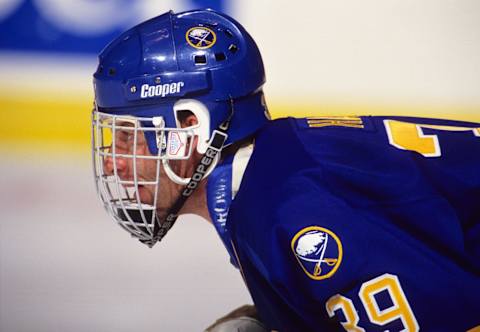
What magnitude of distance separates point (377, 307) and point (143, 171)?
486 millimetres

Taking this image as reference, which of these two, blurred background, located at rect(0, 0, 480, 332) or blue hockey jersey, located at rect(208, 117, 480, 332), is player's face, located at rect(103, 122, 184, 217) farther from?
blurred background, located at rect(0, 0, 480, 332)

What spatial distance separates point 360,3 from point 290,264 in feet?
3.88

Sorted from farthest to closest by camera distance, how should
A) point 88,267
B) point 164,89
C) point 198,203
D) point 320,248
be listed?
point 88,267 < point 198,203 < point 164,89 < point 320,248

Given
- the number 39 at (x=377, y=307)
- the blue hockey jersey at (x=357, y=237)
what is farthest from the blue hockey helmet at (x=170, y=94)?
the number 39 at (x=377, y=307)

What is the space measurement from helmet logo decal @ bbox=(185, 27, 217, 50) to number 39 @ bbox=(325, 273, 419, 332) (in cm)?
49

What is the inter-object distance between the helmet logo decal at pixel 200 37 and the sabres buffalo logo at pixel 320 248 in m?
0.40

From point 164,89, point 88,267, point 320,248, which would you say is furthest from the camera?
point 88,267

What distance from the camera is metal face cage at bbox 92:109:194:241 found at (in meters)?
1.21

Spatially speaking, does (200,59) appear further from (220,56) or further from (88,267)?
(88,267)

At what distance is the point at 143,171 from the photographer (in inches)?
50.1

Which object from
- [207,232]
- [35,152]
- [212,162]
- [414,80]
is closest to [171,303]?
[207,232]

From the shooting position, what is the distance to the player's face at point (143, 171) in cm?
127

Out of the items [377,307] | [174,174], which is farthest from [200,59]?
[377,307]

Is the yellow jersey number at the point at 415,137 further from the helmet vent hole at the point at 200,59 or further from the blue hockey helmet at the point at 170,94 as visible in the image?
the helmet vent hole at the point at 200,59
